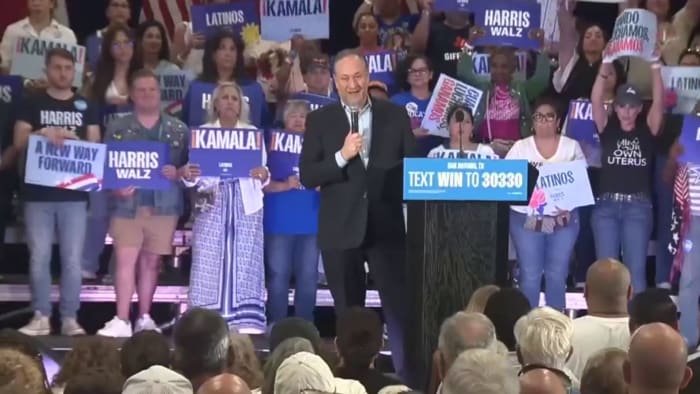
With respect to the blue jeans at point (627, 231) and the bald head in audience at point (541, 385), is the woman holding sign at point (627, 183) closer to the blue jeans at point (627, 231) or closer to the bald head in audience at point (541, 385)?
the blue jeans at point (627, 231)

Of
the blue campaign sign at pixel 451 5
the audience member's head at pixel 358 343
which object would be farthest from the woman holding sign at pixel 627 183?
the audience member's head at pixel 358 343

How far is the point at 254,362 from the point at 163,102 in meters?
4.52

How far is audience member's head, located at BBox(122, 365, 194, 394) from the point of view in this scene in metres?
3.58

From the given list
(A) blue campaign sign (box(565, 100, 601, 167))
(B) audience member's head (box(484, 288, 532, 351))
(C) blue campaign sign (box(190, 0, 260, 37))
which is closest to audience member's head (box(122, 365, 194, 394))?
(B) audience member's head (box(484, 288, 532, 351))

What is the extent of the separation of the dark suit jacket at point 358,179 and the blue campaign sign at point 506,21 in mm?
2479

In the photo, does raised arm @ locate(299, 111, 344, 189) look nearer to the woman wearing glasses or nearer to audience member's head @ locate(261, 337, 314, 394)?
audience member's head @ locate(261, 337, 314, 394)

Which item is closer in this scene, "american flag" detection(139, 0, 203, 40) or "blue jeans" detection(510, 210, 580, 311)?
"blue jeans" detection(510, 210, 580, 311)

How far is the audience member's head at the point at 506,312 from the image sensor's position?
5.30m

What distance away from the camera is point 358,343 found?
16.9 feet

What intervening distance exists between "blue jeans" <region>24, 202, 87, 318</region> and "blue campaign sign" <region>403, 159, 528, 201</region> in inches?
112

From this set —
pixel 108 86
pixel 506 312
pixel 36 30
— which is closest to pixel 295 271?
pixel 108 86

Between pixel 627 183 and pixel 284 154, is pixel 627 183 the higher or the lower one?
the lower one

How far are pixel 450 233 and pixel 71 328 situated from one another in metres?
2.94

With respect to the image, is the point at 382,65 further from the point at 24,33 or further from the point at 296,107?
the point at 24,33
